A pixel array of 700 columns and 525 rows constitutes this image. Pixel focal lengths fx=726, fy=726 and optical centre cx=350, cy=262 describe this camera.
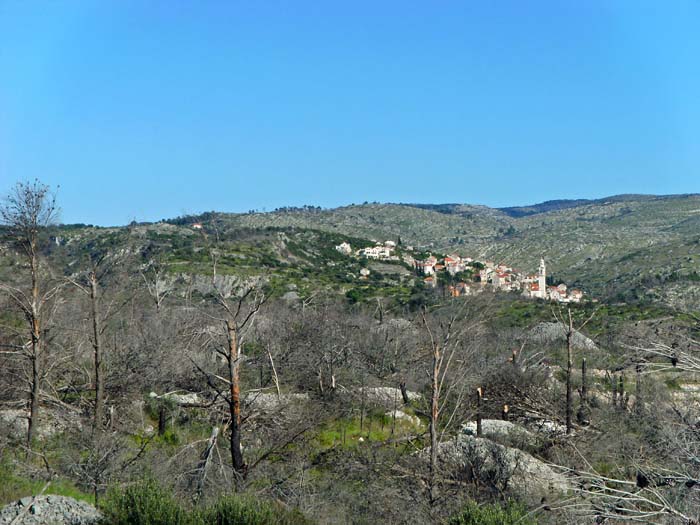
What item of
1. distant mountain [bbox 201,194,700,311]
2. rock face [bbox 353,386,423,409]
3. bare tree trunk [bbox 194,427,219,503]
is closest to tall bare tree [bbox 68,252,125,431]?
bare tree trunk [bbox 194,427,219,503]

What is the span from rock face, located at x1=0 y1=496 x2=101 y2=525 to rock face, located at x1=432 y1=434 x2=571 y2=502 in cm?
770

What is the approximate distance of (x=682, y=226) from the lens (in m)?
137

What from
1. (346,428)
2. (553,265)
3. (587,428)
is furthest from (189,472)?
(553,265)

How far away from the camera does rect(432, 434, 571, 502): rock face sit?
47.9ft

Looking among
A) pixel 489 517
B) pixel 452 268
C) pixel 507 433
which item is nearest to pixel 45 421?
pixel 507 433

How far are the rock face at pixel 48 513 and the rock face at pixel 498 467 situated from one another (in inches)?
303

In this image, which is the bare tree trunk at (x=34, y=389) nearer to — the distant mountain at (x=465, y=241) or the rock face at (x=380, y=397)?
the distant mountain at (x=465, y=241)

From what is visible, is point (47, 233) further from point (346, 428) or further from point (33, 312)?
point (346, 428)

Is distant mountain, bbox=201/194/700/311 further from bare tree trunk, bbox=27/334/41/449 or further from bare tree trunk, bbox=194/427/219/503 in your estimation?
bare tree trunk, bbox=194/427/219/503

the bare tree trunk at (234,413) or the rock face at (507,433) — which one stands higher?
the bare tree trunk at (234,413)

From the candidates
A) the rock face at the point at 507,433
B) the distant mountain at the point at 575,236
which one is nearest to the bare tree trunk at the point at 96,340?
the rock face at the point at 507,433

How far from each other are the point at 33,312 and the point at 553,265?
111 meters

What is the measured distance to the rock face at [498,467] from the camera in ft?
47.9

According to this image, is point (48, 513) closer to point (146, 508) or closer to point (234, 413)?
point (146, 508)
